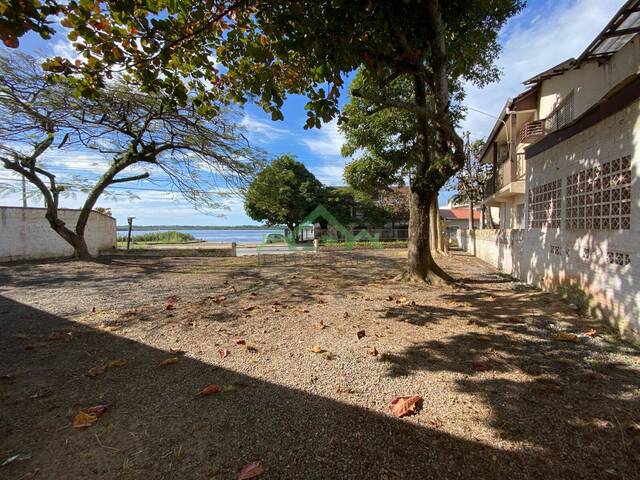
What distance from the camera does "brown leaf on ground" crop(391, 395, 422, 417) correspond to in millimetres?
2207

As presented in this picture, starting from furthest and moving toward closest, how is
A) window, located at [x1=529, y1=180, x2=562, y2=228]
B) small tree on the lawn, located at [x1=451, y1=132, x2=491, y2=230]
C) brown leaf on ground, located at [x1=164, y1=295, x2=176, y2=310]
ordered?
small tree on the lawn, located at [x1=451, y1=132, x2=491, y2=230] → window, located at [x1=529, y1=180, x2=562, y2=228] → brown leaf on ground, located at [x1=164, y1=295, x2=176, y2=310]

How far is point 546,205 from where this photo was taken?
649cm

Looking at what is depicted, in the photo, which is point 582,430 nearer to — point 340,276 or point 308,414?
point 308,414

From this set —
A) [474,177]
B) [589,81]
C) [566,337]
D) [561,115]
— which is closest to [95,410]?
[566,337]

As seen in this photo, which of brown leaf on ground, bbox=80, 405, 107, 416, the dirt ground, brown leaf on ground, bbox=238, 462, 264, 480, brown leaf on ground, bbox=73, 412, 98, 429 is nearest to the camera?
brown leaf on ground, bbox=238, 462, 264, 480

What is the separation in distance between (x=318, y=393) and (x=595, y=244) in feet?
15.3

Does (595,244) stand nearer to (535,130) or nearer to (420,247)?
(420,247)

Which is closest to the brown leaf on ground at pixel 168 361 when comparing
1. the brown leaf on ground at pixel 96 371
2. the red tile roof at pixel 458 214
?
the brown leaf on ground at pixel 96 371

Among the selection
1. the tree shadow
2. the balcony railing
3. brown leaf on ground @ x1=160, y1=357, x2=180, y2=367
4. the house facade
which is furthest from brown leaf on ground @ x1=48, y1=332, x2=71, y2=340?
the balcony railing

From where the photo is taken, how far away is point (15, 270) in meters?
9.77

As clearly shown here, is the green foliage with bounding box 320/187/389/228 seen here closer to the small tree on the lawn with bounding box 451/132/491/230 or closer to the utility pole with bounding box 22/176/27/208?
the small tree on the lawn with bounding box 451/132/491/230

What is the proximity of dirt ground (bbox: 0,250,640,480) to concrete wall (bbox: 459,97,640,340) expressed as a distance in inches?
16.0

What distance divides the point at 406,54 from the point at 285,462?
568cm

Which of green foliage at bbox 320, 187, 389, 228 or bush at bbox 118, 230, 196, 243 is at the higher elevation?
green foliage at bbox 320, 187, 389, 228
